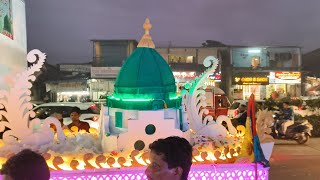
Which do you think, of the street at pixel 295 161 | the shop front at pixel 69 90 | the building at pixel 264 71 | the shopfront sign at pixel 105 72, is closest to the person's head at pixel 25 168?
the street at pixel 295 161

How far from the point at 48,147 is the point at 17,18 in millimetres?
9922

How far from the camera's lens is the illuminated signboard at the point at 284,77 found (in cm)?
2864

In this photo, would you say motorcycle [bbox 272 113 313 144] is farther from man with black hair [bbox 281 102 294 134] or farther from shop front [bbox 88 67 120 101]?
shop front [bbox 88 67 120 101]

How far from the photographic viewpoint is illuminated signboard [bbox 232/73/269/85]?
27844 millimetres

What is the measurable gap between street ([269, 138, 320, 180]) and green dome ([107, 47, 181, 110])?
14.6 feet

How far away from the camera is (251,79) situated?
91.6 ft

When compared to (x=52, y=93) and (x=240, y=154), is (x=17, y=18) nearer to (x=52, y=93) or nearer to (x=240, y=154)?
(x=240, y=154)

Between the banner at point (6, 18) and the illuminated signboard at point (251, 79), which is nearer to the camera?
the banner at point (6, 18)

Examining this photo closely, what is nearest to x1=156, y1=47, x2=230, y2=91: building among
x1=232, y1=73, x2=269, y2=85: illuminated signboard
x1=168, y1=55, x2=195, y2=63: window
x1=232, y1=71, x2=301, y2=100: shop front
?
x1=168, y1=55, x2=195, y2=63: window

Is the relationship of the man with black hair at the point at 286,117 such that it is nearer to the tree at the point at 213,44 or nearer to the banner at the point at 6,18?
the banner at the point at 6,18

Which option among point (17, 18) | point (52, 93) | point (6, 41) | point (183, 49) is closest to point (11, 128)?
point (6, 41)

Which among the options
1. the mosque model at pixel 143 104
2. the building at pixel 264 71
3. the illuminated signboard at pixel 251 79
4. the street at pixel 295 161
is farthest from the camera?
the building at pixel 264 71

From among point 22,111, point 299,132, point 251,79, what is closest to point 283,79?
point 251,79

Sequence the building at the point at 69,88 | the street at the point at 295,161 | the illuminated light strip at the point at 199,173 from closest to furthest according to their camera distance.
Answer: the illuminated light strip at the point at 199,173, the street at the point at 295,161, the building at the point at 69,88
